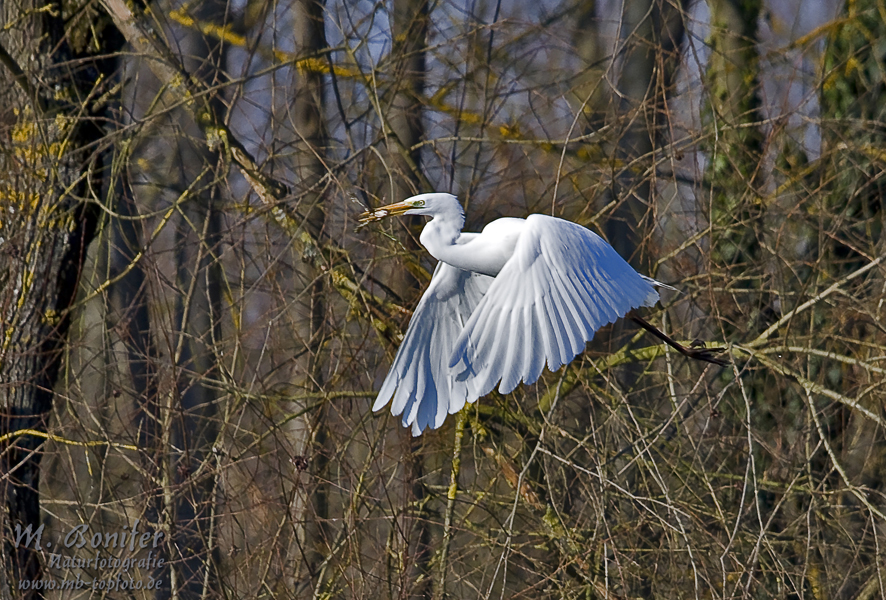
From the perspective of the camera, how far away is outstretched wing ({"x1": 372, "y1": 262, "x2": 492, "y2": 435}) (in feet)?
10.2

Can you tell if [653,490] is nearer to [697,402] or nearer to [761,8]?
[697,402]

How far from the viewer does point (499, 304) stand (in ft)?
8.70

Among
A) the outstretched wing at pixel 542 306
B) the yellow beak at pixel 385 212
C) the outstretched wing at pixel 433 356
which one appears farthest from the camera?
the outstretched wing at pixel 433 356

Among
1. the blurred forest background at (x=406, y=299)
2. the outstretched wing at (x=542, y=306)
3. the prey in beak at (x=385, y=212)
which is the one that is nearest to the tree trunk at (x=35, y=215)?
the blurred forest background at (x=406, y=299)

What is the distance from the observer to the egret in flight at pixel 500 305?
254 cm

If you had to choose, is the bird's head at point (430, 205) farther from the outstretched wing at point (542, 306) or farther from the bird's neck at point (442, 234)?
the outstretched wing at point (542, 306)

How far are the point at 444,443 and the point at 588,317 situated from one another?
1650 mm

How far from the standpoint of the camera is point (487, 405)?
4.03 m

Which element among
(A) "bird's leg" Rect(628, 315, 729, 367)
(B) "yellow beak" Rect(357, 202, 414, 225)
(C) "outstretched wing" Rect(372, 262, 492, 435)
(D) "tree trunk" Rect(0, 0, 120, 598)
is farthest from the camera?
(D) "tree trunk" Rect(0, 0, 120, 598)

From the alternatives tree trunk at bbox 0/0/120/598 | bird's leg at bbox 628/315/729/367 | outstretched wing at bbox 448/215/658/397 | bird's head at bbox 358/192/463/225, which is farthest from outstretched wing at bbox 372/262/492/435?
tree trunk at bbox 0/0/120/598

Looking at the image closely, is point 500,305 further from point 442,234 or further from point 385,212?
point 385,212

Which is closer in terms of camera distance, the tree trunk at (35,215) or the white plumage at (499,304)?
the white plumage at (499,304)

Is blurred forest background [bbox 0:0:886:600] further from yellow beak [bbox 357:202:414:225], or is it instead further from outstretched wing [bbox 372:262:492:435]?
yellow beak [bbox 357:202:414:225]

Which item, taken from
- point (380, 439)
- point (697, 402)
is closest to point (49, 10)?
point (380, 439)
